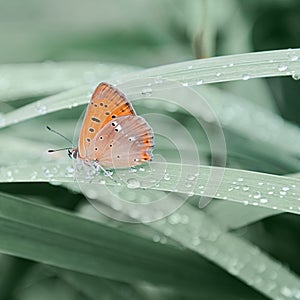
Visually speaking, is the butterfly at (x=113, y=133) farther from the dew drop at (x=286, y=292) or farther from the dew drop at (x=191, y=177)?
the dew drop at (x=286, y=292)

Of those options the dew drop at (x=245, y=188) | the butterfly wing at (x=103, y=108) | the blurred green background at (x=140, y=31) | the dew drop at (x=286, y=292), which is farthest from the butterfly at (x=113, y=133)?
the blurred green background at (x=140, y=31)

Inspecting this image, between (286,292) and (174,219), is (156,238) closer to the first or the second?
(174,219)

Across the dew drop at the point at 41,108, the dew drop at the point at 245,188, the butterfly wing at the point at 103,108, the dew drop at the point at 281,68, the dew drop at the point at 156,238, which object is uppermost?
the dew drop at the point at 281,68

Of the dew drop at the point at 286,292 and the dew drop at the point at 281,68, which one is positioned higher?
the dew drop at the point at 281,68

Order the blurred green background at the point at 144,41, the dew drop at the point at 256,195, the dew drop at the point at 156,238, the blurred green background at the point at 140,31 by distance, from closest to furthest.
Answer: the dew drop at the point at 256,195
the dew drop at the point at 156,238
the blurred green background at the point at 144,41
the blurred green background at the point at 140,31

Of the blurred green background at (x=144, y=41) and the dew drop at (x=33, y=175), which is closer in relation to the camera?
the dew drop at (x=33, y=175)

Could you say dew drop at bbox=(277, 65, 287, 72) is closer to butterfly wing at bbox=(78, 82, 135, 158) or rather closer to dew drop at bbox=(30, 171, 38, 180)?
butterfly wing at bbox=(78, 82, 135, 158)

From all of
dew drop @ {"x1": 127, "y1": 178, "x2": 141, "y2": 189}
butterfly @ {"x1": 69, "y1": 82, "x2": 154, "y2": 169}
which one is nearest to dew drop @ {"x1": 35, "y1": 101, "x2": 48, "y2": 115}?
butterfly @ {"x1": 69, "y1": 82, "x2": 154, "y2": 169}

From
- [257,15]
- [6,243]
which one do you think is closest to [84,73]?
[6,243]
